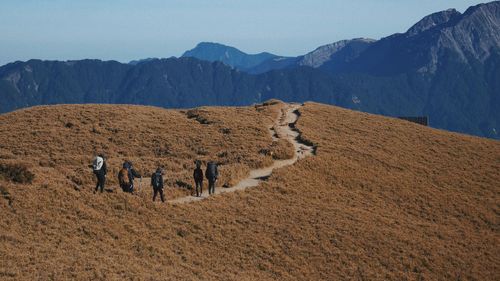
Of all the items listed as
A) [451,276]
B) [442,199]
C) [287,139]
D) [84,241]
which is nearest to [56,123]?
[287,139]

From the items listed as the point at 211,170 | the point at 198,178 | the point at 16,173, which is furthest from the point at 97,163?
the point at 211,170

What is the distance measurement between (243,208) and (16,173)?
1101 centimetres

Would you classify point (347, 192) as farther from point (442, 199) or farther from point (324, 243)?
point (324, 243)

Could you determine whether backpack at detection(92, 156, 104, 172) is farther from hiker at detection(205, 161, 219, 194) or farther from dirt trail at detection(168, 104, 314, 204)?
hiker at detection(205, 161, 219, 194)

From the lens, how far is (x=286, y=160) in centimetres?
3644

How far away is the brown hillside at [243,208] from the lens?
1942 cm

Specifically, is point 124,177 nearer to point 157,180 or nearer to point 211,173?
point 157,180

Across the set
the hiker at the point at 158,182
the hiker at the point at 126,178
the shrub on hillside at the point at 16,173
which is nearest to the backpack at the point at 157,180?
the hiker at the point at 158,182

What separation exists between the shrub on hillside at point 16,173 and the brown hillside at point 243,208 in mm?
97

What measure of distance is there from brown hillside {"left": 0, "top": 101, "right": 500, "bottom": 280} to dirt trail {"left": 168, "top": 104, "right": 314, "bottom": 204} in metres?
0.76

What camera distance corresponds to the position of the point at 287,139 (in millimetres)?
41969

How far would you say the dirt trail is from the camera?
28625 mm

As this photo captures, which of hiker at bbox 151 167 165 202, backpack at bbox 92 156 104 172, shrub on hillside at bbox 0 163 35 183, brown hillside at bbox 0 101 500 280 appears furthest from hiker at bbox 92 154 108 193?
shrub on hillside at bbox 0 163 35 183

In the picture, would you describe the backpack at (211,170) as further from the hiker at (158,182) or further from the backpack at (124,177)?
the backpack at (124,177)
